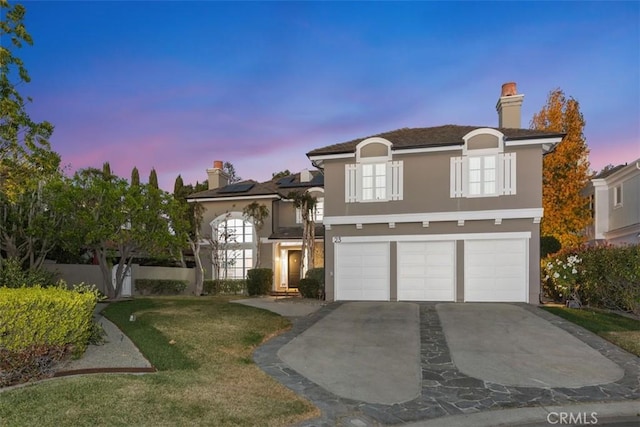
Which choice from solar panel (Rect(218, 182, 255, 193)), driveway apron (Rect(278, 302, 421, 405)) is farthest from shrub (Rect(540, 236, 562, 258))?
solar panel (Rect(218, 182, 255, 193))

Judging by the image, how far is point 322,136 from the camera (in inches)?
817

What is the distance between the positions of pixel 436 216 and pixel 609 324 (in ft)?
19.8

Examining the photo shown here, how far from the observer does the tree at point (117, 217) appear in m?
13.3

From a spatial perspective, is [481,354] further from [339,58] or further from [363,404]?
[339,58]

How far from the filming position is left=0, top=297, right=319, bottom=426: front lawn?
174 inches

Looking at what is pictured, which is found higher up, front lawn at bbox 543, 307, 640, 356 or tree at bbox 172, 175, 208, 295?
tree at bbox 172, 175, 208, 295

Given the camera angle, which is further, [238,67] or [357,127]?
[357,127]

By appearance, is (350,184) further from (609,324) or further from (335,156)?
(609,324)

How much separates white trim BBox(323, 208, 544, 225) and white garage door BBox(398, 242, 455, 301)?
94cm

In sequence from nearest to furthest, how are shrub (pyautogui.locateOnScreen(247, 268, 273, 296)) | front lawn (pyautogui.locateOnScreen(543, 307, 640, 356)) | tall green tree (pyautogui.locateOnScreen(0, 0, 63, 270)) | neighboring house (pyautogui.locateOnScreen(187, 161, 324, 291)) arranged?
tall green tree (pyautogui.locateOnScreen(0, 0, 63, 270))
front lawn (pyautogui.locateOnScreen(543, 307, 640, 356))
shrub (pyautogui.locateOnScreen(247, 268, 273, 296))
neighboring house (pyautogui.locateOnScreen(187, 161, 324, 291))

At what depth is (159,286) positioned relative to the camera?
1953 centimetres

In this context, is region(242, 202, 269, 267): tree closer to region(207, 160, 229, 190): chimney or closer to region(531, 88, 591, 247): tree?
region(207, 160, 229, 190): chimney

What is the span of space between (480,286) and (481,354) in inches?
272

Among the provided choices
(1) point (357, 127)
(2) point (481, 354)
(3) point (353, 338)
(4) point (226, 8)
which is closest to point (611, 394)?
(2) point (481, 354)
